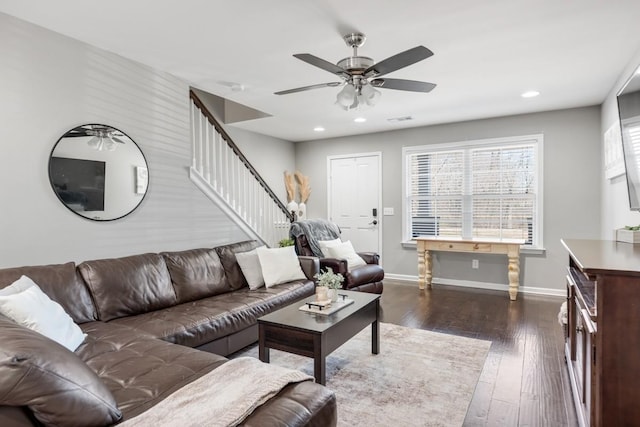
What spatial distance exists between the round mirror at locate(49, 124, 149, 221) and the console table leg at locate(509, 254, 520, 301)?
437cm

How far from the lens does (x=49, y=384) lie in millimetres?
1067

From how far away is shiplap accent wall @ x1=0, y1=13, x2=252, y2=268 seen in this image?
2.51 meters

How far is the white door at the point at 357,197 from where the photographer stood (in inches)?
243

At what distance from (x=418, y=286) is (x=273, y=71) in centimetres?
371

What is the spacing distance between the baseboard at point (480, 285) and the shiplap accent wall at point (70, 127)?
3.39 m

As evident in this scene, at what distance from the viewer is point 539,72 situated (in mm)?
3363

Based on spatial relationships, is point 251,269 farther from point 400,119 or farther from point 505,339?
point 400,119

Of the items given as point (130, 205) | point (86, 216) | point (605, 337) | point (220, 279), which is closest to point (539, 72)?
point (605, 337)

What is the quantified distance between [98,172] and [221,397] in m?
2.48

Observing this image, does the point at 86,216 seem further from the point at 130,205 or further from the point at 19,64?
the point at 19,64

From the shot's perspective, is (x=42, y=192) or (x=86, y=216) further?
(x=86, y=216)

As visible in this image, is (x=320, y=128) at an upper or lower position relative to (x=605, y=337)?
upper

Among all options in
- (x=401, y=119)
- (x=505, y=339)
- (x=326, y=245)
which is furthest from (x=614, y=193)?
(x=326, y=245)

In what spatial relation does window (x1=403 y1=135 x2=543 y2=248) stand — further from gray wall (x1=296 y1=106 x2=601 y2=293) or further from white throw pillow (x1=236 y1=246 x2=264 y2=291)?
white throw pillow (x1=236 y1=246 x2=264 y2=291)
